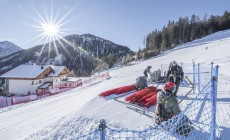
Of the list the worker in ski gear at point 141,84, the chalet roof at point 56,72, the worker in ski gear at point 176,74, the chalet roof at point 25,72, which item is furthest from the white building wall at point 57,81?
the worker in ski gear at point 176,74

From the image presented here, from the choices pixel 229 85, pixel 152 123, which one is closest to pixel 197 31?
pixel 229 85

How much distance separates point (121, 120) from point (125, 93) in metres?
4.77

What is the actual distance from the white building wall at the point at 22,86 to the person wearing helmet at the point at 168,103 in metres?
44.3

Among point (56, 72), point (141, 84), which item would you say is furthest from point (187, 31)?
point (141, 84)

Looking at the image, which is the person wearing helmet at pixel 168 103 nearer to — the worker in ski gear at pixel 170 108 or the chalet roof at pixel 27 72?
the worker in ski gear at pixel 170 108

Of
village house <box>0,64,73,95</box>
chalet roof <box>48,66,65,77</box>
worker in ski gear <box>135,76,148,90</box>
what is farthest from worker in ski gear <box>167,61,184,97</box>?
chalet roof <box>48,66,65,77</box>

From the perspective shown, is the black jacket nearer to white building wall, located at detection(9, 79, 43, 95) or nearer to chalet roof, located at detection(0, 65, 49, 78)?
chalet roof, located at detection(0, 65, 49, 78)

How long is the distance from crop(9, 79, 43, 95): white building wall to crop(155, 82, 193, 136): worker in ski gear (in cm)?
4428

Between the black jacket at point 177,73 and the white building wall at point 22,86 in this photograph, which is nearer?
the black jacket at point 177,73

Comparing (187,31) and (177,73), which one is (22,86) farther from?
(187,31)

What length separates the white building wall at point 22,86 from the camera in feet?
155

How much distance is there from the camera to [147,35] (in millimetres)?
109188

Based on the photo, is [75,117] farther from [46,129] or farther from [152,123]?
[152,123]

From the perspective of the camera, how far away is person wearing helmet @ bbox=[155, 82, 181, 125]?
6863mm
